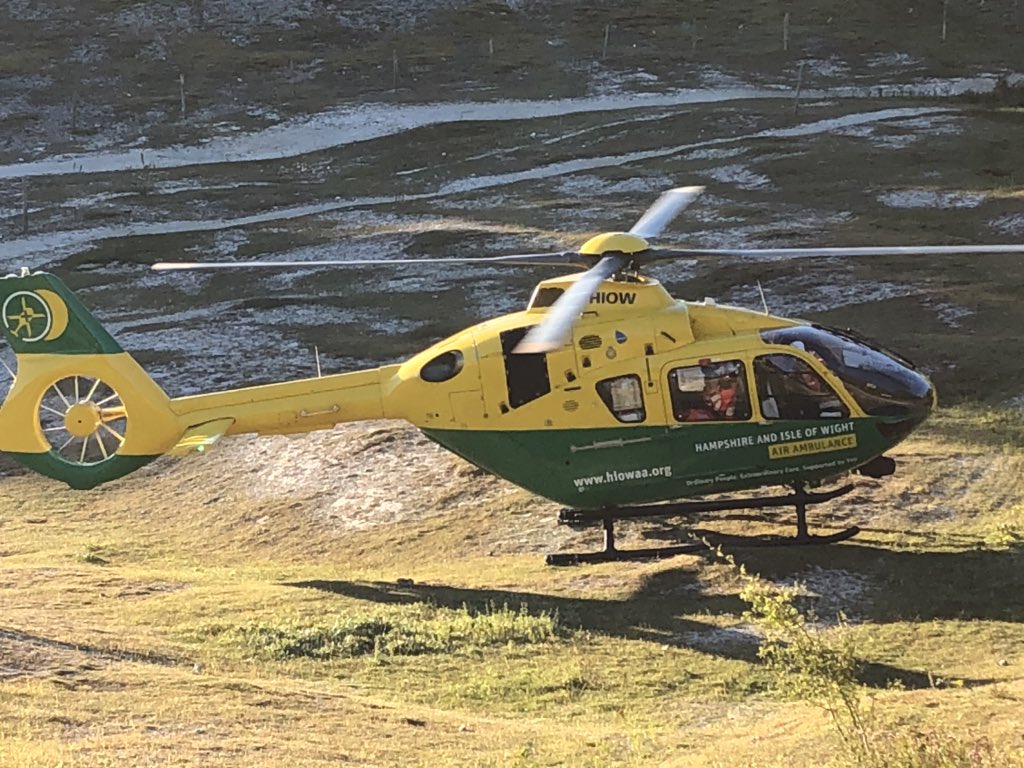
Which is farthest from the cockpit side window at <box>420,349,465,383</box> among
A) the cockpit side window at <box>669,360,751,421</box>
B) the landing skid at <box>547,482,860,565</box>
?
the cockpit side window at <box>669,360,751,421</box>

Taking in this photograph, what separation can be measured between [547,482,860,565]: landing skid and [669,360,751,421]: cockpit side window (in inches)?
51.2

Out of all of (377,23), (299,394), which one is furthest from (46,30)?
(299,394)

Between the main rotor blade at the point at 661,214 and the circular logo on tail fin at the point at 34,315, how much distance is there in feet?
26.6

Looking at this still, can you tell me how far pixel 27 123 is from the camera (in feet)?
216

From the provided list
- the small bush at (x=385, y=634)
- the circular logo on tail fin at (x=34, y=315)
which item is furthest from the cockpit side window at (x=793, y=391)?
the circular logo on tail fin at (x=34, y=315)

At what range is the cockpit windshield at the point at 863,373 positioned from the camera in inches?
624

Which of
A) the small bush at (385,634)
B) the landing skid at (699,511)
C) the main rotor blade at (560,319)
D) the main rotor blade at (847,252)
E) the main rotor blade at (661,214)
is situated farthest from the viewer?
the landing skid at (699,511)

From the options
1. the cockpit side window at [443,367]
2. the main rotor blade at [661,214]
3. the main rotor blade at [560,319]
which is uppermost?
the main rotor blade at [661,214]

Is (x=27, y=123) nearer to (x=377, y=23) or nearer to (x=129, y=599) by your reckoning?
(x=377, y=23)

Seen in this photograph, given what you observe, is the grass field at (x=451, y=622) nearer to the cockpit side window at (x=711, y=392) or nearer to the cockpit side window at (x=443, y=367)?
the cockpit side window at (x=711, y=392)

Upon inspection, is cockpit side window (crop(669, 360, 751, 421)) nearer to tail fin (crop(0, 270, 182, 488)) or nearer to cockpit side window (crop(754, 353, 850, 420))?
cockpit side window (crop(754, 353, 850, 420))

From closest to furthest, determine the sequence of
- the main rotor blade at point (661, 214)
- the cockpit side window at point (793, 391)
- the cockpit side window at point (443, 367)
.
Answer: the main rotor blade at point (661, 214), the cockpit side window at point (793, 391), the cockpit side window at point (443, 367)

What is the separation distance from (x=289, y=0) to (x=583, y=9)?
66.8 ft

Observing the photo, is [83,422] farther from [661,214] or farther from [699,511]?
[699,511]
